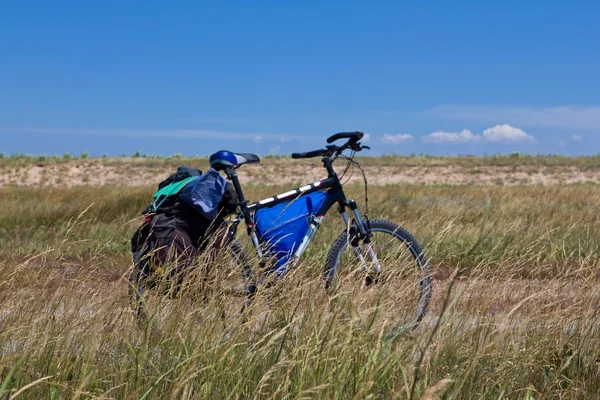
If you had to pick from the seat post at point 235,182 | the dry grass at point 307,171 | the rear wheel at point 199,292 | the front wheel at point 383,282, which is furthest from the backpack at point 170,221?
the dry grass at point 307,171

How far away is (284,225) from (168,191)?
93cm

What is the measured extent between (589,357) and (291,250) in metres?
2.29

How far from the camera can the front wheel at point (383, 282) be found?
3.06 meters

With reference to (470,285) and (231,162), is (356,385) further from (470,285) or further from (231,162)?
(231,162)

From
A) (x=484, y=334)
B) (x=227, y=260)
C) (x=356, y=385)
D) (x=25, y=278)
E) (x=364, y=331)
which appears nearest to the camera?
(x=356, y=385)

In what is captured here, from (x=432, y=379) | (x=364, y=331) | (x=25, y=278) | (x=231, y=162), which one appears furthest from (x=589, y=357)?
(x=25, y=278)

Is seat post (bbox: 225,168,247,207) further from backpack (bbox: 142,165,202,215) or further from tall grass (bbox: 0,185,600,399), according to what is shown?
tall grass (bbox: 0,185,600,399)

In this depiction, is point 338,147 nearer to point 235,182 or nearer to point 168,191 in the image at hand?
point 235,182

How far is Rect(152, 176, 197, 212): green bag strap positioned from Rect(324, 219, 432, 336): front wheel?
1210mm

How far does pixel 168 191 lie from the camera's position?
470 cm

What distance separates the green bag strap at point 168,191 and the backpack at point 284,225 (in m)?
0.63

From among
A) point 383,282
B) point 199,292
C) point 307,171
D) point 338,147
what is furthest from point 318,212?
point 307,171

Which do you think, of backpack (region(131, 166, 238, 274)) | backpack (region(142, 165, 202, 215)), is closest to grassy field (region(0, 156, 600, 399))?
backpack (region(131, 166, 238, 274))

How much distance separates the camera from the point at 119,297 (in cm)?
355
